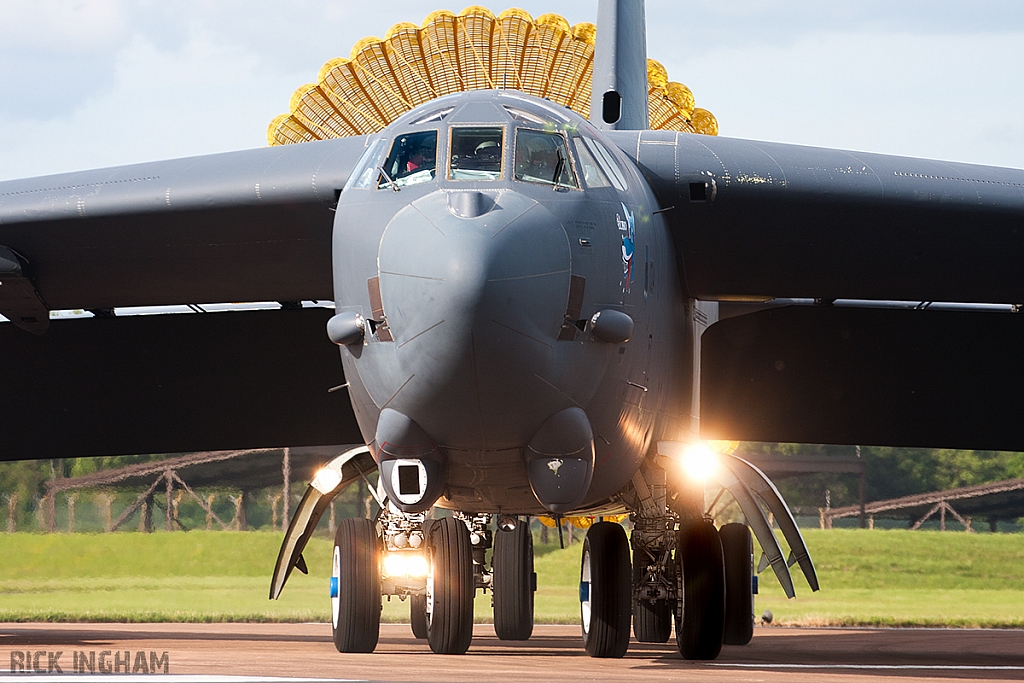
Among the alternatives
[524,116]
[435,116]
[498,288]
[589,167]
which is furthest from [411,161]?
[498,288]

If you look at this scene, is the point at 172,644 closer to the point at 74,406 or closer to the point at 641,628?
the point at 74,406

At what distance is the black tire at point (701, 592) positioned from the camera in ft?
32.3

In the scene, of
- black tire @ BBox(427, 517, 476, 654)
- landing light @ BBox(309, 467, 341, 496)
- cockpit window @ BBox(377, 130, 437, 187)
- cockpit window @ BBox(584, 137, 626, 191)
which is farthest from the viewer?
landing light @ BBox(309, 467, 341, 496)

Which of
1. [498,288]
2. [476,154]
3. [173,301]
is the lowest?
[498,288]

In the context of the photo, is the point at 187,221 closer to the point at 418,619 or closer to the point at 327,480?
the point at 327,480

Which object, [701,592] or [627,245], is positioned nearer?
[627,245]

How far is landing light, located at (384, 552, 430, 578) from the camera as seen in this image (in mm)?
10633

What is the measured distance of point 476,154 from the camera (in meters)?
8.34

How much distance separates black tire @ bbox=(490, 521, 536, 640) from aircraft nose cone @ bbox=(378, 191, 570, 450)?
300 inches

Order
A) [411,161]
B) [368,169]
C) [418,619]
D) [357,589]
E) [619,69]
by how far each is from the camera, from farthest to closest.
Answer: [418,619] < [619,69] < [357,589] < [368,169] < [411,161]

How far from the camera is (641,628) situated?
51.3 feet

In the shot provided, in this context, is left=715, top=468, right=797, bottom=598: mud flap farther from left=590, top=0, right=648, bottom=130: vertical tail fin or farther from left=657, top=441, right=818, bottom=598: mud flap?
left=590, top=0, right=648, bottom=130: vertical tail fin

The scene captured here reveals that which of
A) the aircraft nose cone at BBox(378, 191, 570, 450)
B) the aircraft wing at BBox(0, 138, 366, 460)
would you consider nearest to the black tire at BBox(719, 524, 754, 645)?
the aircraft wing at BBox(0, 138, 366, 460)

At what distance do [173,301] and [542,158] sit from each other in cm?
632
